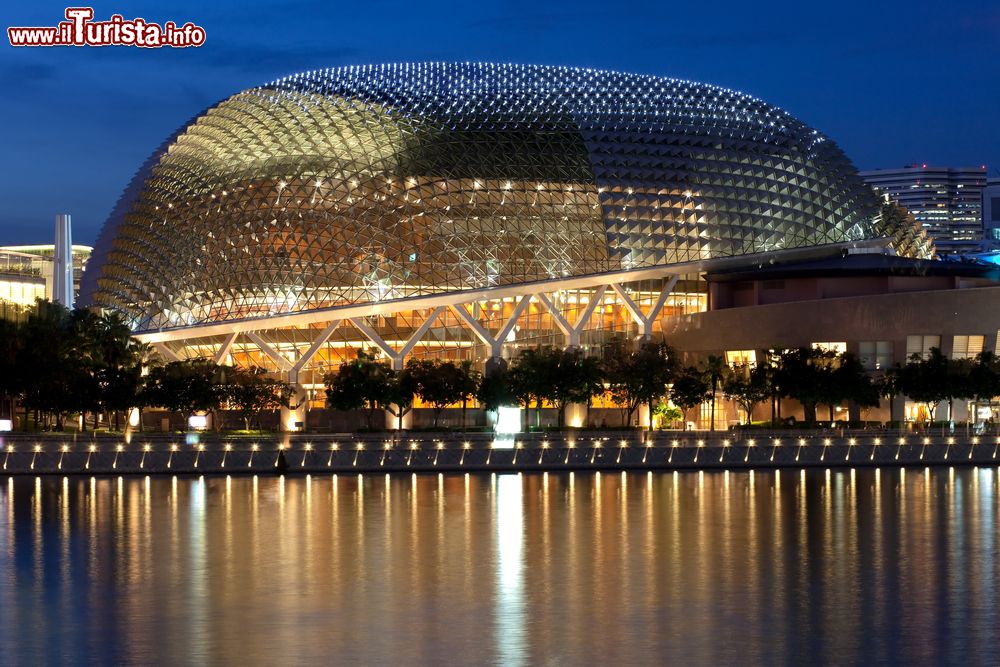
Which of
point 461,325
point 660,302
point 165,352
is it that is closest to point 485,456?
point 461,325

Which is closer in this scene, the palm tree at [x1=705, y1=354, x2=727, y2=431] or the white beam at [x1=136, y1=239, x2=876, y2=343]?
the palm tree at [x1=705, y1=354, x2=727, y2=431]

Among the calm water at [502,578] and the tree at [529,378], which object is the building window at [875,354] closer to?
the tree at [529,378]

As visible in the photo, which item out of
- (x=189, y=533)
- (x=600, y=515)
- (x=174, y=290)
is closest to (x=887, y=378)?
(x=174, y=290)

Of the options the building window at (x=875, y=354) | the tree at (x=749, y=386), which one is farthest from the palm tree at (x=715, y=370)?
the building window at (x=875, y=354)

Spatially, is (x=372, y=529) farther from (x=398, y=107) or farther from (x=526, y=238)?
(x=398, y=107)

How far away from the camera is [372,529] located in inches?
1287

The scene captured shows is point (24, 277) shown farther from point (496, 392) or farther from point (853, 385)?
point (853, 385)

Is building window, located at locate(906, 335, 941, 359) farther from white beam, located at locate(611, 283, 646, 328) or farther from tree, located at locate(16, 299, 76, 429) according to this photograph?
tree, located at locate(16, 299, 76, 429)

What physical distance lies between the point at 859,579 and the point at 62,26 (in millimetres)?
50181

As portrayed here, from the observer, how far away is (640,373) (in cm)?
8500

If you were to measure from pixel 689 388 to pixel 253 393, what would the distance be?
25.9 m

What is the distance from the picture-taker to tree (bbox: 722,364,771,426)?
8606 centimetres

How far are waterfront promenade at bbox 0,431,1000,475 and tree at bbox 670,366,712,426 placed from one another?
24030 mm

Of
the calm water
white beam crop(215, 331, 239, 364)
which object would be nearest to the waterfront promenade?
the calm water
